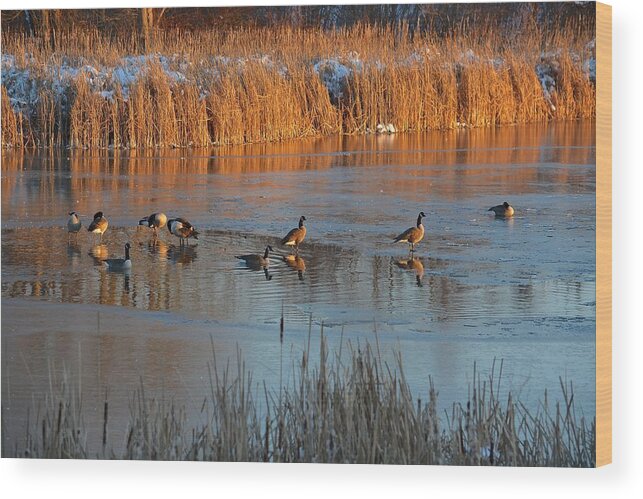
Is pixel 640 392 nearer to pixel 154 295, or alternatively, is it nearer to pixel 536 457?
pixel 536 457

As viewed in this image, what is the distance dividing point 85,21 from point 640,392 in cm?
375

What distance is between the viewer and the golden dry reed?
7.70 metres

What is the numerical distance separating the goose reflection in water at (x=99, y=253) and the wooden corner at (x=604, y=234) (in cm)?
338

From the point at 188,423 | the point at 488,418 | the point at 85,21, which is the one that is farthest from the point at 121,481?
the point at 85,21

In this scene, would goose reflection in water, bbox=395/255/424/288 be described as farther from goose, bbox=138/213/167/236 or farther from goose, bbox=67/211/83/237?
goose, bbox=67/211/83/237

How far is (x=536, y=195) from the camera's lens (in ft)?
26.8

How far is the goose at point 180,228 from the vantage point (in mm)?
8359

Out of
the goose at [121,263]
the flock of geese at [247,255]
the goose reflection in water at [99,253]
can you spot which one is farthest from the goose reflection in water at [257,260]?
the goose reflection in water at [99,253]

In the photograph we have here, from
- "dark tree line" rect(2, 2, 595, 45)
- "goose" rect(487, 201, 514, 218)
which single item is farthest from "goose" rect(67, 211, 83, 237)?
"goose" rect(487, 201, 514, 218)

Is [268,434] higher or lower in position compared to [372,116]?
lower

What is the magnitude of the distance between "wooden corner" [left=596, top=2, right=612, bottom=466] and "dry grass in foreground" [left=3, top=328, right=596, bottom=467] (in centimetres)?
14

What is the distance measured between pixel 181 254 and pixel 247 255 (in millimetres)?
457

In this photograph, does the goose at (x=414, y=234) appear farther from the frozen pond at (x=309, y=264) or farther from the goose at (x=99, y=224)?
the goose at (x=99, y=224)

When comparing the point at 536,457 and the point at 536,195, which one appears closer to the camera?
the point at 536,457
